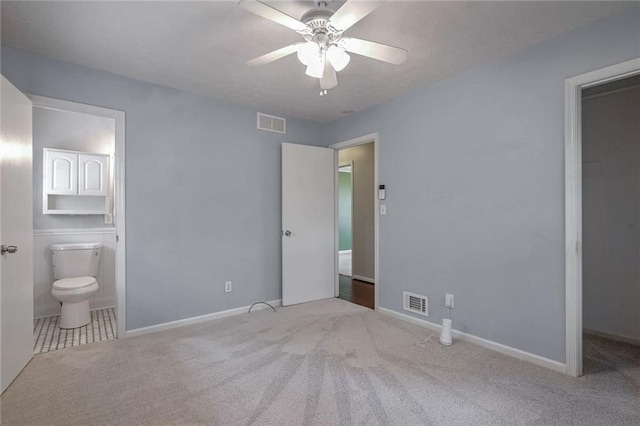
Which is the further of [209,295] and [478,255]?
[209,295]

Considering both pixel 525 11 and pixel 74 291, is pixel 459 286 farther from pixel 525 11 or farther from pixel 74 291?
pixel 74 291

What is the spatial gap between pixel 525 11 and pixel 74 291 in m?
4.25

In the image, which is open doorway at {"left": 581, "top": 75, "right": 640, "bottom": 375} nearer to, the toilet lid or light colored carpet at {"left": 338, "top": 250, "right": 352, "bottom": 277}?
light colored carpet at {"left": 338, "top": 250, "right": 352, "bottom": 277}

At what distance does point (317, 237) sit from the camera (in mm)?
4145

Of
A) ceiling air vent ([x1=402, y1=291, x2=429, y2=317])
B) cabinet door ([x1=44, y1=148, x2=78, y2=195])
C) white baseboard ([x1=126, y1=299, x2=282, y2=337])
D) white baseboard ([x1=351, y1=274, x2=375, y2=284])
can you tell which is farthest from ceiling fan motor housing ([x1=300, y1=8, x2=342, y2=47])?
white baseboard ([x1=351, y1=274, x2=375, y2=284])

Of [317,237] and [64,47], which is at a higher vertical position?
[64,47]

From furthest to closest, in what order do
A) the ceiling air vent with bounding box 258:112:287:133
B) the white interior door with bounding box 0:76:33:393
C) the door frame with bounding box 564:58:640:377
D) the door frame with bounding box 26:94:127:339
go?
the ceiling air vent with bounding box 258:112:287:133, the door frame with bounding box 26:94:127:339, the door frame with bounding box 564:58:640:377, the white interior door with bounding box 0:76:33:393

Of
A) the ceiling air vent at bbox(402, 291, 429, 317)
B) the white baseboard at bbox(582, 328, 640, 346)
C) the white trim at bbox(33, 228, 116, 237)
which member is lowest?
the white baseboard at bbox(582, 328, 640, 346)

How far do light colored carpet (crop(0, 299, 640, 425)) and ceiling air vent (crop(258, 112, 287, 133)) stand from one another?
2.33 meters

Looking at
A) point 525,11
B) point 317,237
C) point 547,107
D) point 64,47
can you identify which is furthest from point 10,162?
point 547,107

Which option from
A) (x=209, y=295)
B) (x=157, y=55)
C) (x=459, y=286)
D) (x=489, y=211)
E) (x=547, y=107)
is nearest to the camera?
(x=547, y=107)

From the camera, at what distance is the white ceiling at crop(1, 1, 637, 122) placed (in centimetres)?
191

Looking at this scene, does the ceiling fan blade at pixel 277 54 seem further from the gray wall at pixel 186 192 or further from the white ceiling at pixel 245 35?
the gray wall at pixel 186 192

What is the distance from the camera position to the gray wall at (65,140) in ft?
11.4
